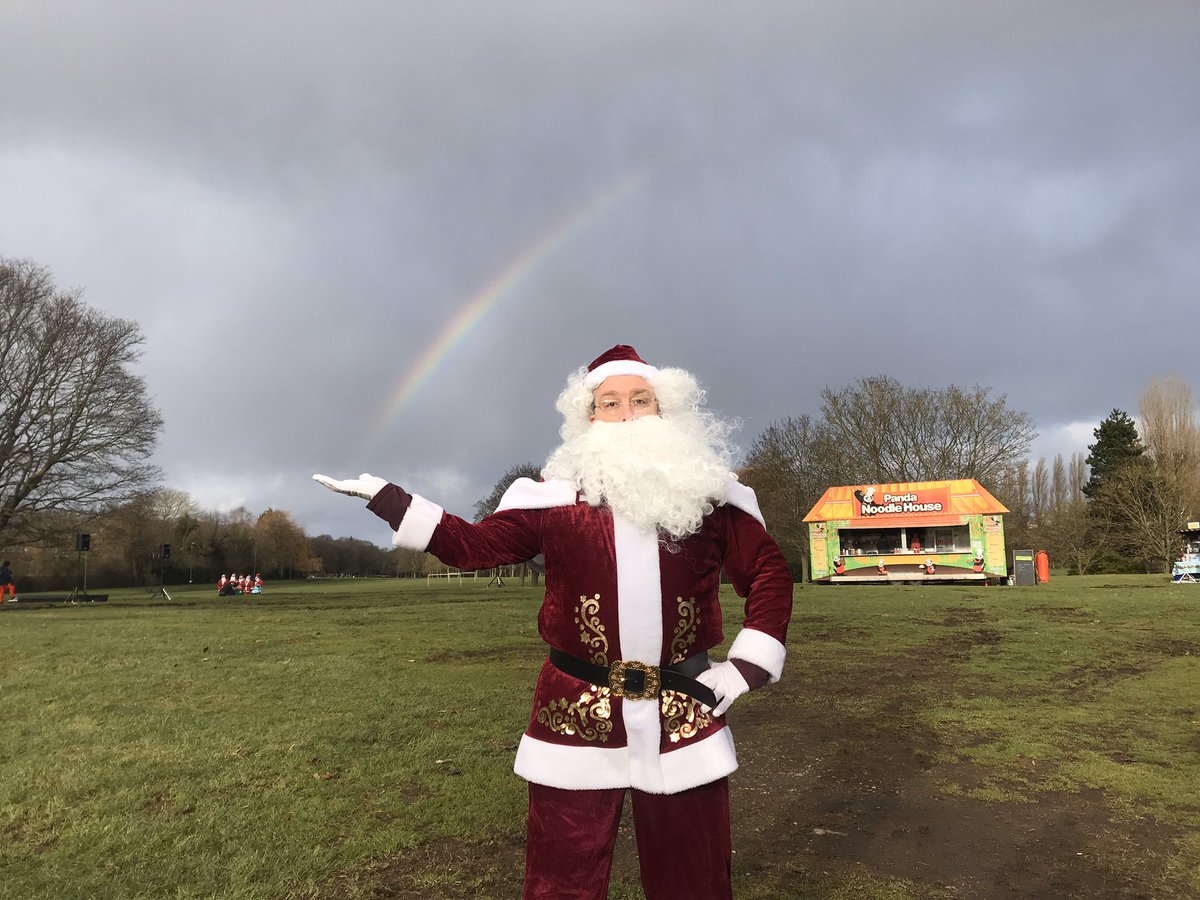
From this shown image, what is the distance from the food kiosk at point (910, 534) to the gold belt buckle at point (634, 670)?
30749mm

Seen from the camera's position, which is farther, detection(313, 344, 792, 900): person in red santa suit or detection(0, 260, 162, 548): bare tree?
detection(0, 260, 162, 548): bare tree

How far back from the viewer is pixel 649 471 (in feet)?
8.32

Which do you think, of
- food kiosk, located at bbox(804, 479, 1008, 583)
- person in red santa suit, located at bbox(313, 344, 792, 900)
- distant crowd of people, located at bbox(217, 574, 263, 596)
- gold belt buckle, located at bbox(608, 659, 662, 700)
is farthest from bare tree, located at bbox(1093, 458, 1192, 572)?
distant crowd of people, located at bbox(217, 574, 263, 596)

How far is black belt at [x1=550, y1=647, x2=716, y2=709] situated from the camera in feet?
7.91

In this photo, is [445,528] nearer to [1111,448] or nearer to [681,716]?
[681,716]

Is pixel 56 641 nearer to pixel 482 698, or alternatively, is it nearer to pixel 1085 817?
pixel 482 698

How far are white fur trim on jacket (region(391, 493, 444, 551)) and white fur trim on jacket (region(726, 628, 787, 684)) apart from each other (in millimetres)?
1099

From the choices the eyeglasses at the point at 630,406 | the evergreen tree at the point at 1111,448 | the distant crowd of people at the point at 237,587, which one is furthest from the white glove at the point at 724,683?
the evergreen tree at the point at 1111,448

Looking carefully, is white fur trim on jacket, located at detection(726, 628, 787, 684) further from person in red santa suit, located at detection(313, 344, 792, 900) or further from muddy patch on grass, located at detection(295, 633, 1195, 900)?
muddy patch on grass, located at detection(295, 633, 1195, 900)

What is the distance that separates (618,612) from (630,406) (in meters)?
0.87

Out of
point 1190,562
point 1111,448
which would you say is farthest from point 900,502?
point 1111,448

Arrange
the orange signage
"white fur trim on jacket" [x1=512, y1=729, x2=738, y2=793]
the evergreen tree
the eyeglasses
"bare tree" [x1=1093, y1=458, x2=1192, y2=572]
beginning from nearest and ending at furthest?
"white fur trim on jacket" [x1=512, y1=729, x2=738, y2=793] < the eyeglasses < the orange signage < "bare tree" [x1=1093, y1=458, x2=1192, y2=572] < the evergreen tree

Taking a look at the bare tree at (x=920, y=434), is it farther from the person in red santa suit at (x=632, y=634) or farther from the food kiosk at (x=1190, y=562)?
the person in red santa suit at (x=632, y=634)

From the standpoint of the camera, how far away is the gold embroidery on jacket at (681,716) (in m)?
2.42
